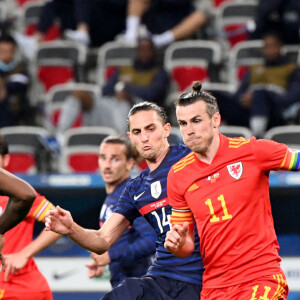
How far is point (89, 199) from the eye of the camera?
8.56 metres

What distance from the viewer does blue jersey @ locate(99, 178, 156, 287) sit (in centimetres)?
602

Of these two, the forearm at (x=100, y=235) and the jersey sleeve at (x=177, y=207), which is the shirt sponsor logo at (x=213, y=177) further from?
the forearm at (x=100, y=235)

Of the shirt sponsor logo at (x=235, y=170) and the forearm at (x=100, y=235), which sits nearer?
the shirt sponsor logo at (x=235, y=170)

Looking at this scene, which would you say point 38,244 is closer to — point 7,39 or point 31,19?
point 7,39

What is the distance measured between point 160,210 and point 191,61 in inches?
241

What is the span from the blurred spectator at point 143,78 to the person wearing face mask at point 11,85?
118cm

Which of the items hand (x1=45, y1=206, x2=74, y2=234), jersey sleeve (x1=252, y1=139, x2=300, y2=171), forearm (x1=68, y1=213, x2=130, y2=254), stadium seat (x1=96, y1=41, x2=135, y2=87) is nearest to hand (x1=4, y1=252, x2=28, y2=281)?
forearm (x1=68, y1=213, x2=130, y2=254)

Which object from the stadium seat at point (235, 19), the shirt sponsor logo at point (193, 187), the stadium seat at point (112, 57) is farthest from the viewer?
the stadium seat at point (235, 19)

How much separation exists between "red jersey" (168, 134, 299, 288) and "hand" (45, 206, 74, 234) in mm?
618

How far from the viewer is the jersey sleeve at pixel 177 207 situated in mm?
4883

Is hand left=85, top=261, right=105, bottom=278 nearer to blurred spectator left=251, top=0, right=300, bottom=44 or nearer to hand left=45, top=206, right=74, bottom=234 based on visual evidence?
hand left=45, top=206, right=74, bottom=234

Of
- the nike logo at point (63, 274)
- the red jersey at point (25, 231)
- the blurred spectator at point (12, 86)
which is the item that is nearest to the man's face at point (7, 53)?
the blurred spectator at point (12, 86)

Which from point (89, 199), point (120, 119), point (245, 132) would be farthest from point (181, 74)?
point (89, 199)

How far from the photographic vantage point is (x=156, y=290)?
5133 mm
